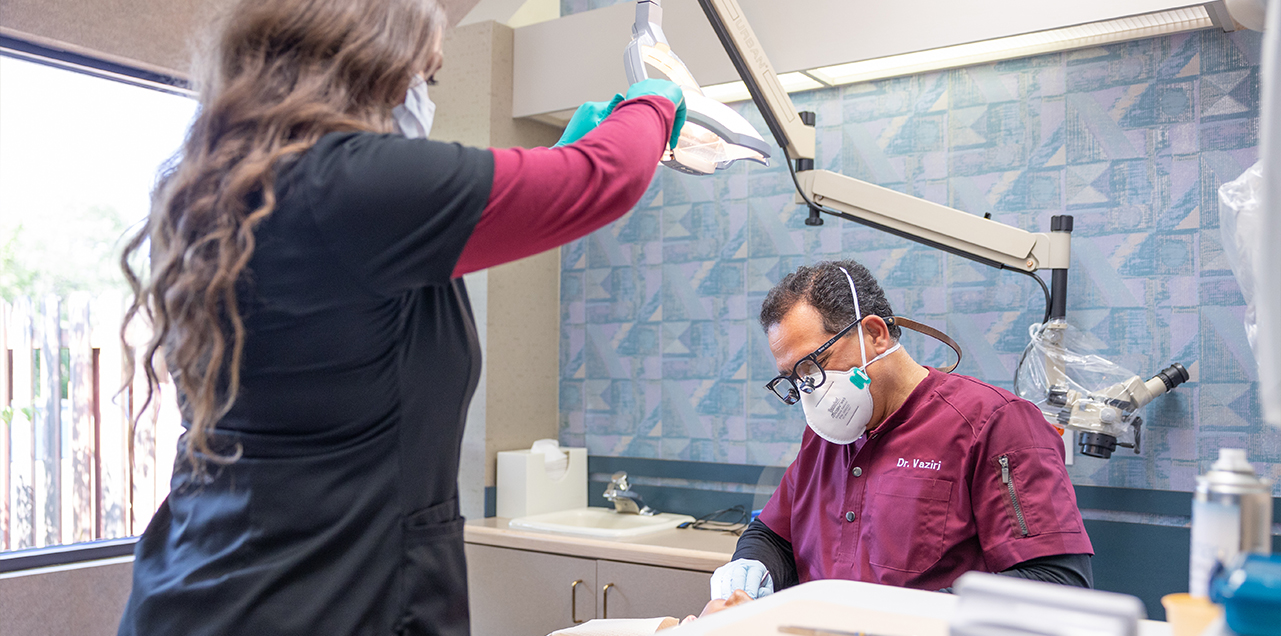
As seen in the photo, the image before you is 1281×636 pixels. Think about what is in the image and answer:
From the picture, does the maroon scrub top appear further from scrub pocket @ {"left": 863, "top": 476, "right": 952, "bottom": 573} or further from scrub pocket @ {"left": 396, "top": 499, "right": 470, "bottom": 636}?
scrub pocket @ {"left": 396, "top": 499, "right": 470, "bottom": 636}

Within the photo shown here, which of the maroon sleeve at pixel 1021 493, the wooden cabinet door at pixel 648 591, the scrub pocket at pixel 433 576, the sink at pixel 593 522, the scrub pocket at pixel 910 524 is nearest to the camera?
the scrub pocket at pixel 433 576

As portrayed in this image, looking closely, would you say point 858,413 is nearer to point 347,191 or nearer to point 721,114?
point 721,114

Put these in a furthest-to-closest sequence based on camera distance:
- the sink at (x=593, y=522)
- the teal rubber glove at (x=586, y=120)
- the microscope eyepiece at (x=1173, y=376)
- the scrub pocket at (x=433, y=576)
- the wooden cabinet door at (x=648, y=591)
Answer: the sink at (x=593, y=522)
the wooden cabinet door at (x=648, y=591)
the microscope eyepiece at (x=1173, y=376)
the teal rubber glove at (x=586, y=120)
the scrub pocket at (x=433, y=576)

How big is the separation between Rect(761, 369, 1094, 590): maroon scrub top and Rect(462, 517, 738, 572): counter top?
2.45 ft

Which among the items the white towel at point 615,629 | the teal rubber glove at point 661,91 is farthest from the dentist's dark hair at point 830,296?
the teal rubber glove at point 661,91

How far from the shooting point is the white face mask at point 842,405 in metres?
1.72

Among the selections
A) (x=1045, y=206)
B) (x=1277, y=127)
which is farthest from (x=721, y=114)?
(x=1045, y=206)

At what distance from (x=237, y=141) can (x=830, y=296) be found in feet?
3.93

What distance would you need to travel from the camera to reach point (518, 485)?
125 inches

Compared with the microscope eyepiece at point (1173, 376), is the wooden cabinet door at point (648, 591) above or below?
below

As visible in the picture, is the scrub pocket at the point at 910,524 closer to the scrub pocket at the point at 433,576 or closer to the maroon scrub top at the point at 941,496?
the maroon scrub top at the point at 941,496

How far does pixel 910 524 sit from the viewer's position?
5.35 feet

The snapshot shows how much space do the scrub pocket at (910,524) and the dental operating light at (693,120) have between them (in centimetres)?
68

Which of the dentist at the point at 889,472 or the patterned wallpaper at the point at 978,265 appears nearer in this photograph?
the dentist at the point at 889,472
